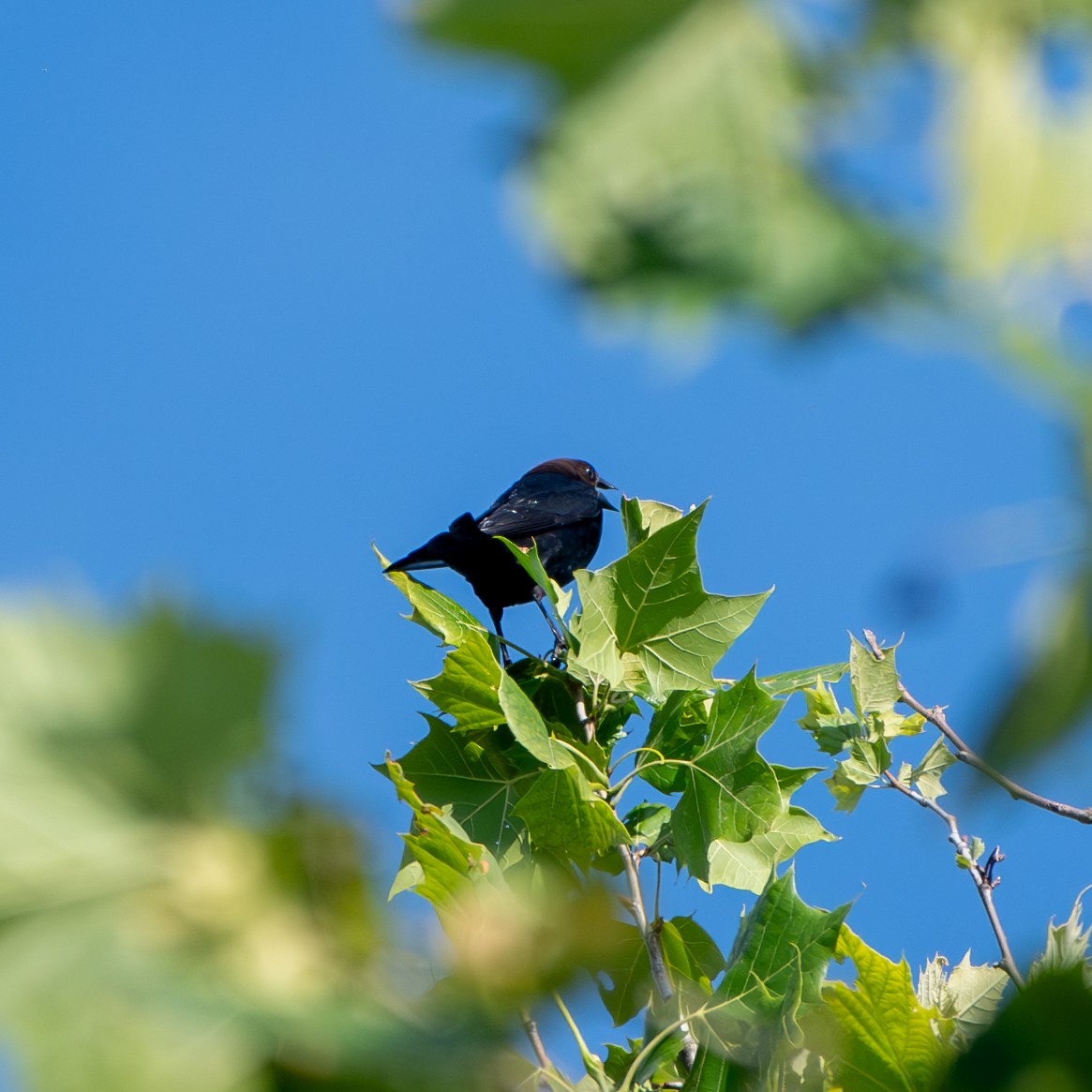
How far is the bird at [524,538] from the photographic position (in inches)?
175

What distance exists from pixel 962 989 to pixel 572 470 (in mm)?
4656

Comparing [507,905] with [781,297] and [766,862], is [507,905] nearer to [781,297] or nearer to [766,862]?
[781,297]

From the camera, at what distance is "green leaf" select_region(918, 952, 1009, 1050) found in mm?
1907

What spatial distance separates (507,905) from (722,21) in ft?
1.17

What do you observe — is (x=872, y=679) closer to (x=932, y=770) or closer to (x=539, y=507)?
(x=932, y=770)

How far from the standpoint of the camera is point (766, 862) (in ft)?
6.23

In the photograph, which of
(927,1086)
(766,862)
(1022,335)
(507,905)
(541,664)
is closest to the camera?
(1022,335)

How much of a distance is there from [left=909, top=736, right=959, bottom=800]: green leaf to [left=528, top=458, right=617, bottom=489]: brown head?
3.82m

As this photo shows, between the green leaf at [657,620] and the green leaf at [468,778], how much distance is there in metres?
0.23

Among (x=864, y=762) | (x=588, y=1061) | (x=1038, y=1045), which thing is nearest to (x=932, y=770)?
(x=864, y=762)

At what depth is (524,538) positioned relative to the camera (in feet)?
17.4

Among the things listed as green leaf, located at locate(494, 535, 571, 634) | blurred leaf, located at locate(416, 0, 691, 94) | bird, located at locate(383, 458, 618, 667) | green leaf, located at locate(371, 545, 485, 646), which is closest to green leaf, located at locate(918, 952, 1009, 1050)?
green leaf, located at locate(494, 535, 571, 634)

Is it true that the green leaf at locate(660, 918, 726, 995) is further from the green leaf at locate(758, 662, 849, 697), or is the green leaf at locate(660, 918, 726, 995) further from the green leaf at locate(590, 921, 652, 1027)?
the green leaf at locate(758, 662, 849, 697)

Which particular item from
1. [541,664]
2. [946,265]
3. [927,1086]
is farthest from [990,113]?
[541,664]
